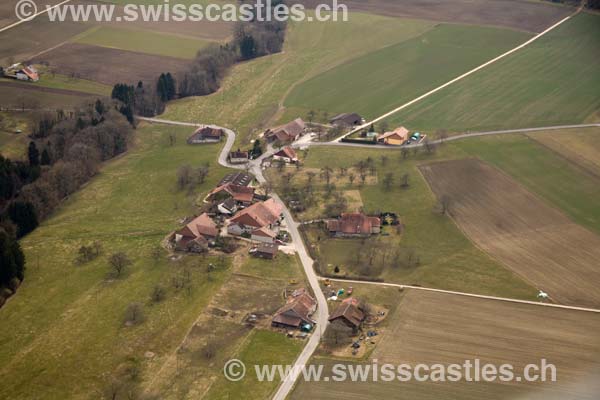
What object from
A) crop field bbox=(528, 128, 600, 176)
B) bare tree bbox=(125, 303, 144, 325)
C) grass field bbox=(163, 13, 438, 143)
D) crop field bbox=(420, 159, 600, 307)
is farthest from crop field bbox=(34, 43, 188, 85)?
bare tree bbox=(125, 303, 144, 325)

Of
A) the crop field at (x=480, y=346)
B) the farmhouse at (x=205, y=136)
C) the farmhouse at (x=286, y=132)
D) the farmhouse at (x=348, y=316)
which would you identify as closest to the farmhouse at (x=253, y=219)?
the farmhouse at (x=348, y=316)

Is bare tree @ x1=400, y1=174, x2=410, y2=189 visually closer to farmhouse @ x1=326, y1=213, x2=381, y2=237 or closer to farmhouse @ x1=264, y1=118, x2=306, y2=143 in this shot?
farmhouse @ x1=326, y1=213, x2=381, y2=237

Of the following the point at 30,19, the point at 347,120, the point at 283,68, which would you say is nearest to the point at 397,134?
the point at 347,120

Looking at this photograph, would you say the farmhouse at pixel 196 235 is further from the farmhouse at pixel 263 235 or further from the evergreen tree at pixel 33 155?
the evergreen tree at pixel 33 155

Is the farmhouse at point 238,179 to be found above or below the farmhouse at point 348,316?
above

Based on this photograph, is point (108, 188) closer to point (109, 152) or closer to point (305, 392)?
point (109, 152)

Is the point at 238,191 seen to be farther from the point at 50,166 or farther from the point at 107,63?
the point at 107,63
